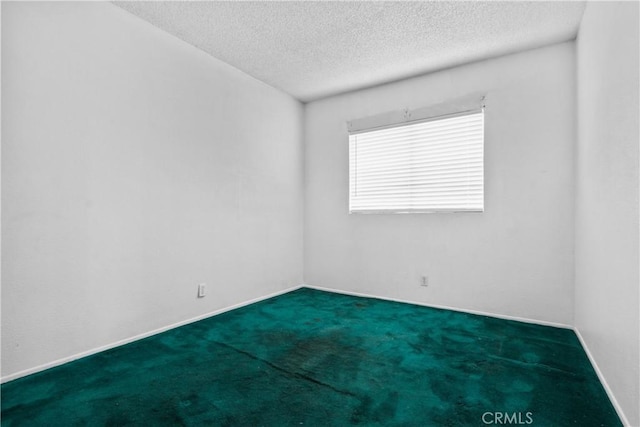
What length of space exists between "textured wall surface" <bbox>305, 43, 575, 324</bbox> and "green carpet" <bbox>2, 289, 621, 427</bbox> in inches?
17.6

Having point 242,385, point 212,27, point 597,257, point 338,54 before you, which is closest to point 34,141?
point 212,27

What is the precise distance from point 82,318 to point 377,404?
2129 millimetres

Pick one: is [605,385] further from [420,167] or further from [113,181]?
[113,181]

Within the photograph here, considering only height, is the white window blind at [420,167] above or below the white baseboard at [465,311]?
above

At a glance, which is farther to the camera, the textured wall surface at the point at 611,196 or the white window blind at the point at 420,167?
the white window blind at the point at 420,167

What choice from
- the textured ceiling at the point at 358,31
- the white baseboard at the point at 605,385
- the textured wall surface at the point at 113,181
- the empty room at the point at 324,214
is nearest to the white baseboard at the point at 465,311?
the empty room at the point at 324,214

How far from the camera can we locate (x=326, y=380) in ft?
6.63

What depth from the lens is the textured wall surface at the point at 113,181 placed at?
2076 millimetres

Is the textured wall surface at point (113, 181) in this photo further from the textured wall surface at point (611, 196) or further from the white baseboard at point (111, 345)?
the textured wall surface at point (611, 196)

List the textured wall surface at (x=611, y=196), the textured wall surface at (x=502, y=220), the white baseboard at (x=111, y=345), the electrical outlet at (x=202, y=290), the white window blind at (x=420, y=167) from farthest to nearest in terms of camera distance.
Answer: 1. the white window blind at (x=420, y=167)
2. the electrical outlet at (x=202, y=290)
3. the textured wall surface at (x=502, y=220)
4. the white baseboard at (x=111, y=345)
5. the textured wall surface at (x=611, y=196)

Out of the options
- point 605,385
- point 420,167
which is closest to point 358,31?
point 420,167

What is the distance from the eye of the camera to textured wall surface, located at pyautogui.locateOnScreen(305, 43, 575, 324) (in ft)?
9.99

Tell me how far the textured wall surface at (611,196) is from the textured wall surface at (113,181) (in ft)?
10.2

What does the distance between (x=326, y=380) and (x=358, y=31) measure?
2.79 meters
